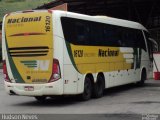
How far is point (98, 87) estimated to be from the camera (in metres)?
18.7

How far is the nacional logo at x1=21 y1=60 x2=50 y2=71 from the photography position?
16.3m

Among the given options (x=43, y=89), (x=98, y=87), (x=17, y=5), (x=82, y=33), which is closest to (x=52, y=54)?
(x=43, y=89)

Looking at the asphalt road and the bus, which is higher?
the bus

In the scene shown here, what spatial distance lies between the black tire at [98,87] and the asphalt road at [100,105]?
0.24 metres

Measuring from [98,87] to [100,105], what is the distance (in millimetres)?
2508

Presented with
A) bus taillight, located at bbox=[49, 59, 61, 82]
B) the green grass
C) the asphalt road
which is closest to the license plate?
the asphalt road

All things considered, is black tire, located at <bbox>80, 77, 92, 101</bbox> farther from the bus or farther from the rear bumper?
the rear bumper

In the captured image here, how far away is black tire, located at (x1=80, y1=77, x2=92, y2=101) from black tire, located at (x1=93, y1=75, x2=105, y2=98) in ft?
1.52

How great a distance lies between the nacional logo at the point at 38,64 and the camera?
16.3 m
